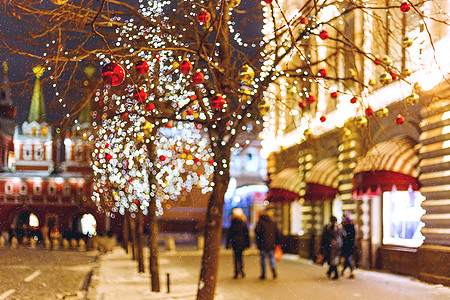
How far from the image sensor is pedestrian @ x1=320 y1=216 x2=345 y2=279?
16578mm

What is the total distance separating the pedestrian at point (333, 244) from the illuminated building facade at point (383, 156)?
1369 mm

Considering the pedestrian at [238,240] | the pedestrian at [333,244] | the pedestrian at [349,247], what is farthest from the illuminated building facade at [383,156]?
the pedestrian at [238,240]

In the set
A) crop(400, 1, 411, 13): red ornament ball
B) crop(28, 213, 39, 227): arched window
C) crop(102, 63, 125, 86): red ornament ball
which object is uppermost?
crop(400, 1, 411, 13): red ornament ball

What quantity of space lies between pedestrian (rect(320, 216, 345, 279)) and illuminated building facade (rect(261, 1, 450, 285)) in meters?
1.37

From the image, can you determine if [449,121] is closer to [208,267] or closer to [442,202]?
[442,202]

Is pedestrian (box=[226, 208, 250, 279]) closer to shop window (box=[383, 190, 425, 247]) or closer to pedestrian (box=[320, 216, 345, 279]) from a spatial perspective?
pedestrian (box=[320, 216, 345, 279])

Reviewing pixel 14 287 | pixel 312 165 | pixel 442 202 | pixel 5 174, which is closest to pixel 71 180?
pixel 5 174

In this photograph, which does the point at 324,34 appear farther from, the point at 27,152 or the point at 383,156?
the point at 27,152

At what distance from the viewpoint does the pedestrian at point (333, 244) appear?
54.4 ft

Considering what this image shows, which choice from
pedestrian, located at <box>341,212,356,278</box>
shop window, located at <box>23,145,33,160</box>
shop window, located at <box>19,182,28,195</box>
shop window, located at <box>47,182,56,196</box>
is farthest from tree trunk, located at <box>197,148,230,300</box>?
shop window, located at <box>23,145,33,160</box>

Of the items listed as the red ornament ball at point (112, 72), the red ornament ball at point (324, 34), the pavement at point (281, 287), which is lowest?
the pavement at point (281, 287)

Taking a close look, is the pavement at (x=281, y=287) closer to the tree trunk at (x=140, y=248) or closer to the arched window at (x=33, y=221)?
the tree trunk at (x=140, y=248)

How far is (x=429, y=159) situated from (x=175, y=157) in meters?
30.9

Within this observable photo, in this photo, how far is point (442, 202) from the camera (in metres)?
15.3
